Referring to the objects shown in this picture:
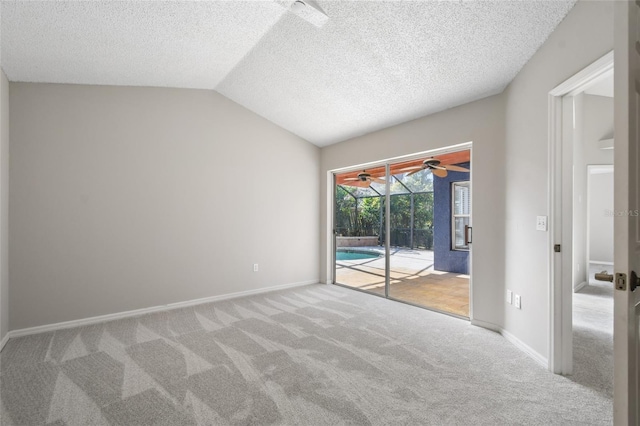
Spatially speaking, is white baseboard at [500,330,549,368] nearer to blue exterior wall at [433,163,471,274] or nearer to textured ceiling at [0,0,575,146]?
textured ceiling at [0,0,575,146]

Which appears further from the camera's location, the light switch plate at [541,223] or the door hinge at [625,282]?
the light switch plate at [541,223]

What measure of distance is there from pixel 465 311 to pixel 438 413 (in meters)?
2.14

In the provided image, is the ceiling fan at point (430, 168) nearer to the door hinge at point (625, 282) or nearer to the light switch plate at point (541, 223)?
the light switch plate at point (541, 223)

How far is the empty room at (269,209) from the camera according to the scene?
1.91m

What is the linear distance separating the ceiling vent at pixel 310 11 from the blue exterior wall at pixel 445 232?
151 inches

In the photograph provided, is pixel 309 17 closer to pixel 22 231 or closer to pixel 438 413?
pixel 438 413

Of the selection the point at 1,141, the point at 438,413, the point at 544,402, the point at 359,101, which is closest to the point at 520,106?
the point at 359,101

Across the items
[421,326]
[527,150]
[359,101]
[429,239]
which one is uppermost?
[359,101]

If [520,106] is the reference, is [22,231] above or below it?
below

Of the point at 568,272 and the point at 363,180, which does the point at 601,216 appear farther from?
the point at 568,272

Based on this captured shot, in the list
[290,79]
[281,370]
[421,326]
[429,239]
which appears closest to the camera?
[281,370]

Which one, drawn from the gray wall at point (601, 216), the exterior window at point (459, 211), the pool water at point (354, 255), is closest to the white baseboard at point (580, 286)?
the exterior window at point (459, 211)

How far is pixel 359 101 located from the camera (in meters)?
3.57

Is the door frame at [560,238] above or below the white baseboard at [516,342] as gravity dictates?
above
